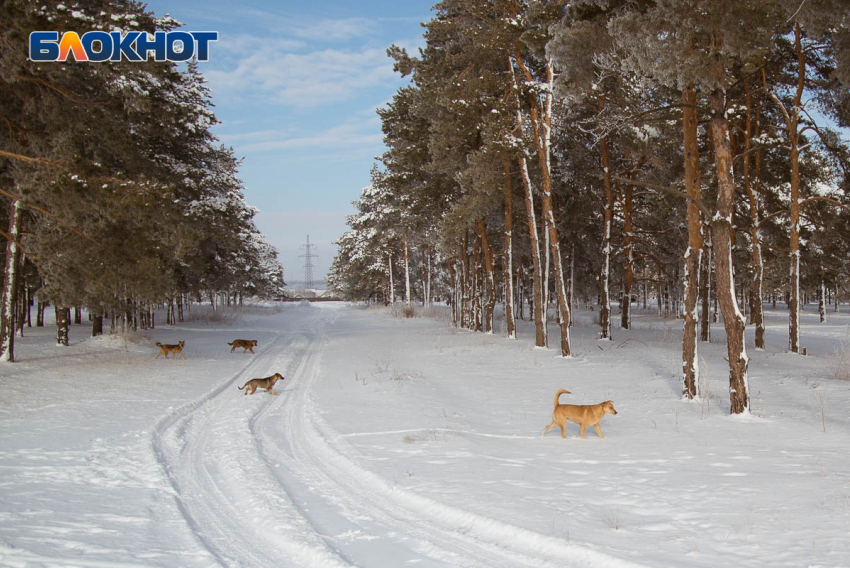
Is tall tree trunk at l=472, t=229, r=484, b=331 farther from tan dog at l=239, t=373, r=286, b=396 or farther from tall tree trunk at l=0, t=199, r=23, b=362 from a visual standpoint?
tall tree trunk at l=0, t=199, r=23, b=362

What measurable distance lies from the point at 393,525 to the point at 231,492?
1988 millimetres

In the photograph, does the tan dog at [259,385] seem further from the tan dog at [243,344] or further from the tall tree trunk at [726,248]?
the tall tree trunk at [726,248]

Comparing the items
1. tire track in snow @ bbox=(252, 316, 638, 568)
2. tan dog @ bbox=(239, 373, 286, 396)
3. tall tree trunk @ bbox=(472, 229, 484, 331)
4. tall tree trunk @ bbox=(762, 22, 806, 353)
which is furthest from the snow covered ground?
tall tree trunk @ bbox=(472, 229, 484, 331)

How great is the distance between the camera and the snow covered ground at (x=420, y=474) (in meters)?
4.25

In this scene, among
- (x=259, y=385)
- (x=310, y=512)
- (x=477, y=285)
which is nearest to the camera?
(x=310, y=512)

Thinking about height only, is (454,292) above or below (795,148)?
below

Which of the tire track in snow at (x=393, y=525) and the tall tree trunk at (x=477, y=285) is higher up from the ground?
the tall tree trunk at (x=477, y=285)

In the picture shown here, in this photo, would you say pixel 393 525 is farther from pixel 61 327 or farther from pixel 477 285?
pixel 477 285

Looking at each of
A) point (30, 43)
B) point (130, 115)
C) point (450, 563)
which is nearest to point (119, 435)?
point (450, 563)

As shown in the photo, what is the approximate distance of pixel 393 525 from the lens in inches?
192

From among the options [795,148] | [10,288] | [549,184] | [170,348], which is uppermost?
[795,148]

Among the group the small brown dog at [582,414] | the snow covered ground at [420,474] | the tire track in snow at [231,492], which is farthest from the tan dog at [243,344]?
the small brown dog at [582,414]

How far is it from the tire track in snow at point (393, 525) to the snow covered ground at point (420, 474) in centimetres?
2

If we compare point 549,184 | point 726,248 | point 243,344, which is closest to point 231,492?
point 726,248
